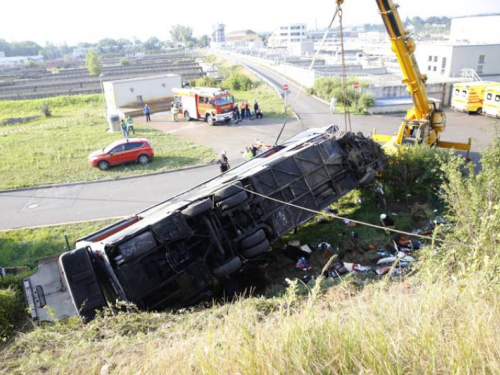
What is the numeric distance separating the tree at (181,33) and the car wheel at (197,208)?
584 feet

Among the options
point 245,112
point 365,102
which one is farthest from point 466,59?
point 245,112

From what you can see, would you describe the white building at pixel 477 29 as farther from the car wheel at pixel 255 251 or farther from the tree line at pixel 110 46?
the tree line at pixel 110 46

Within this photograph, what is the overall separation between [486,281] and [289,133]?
18653 millimetres

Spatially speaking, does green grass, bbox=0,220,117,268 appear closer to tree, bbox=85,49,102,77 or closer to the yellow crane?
the yellow crane

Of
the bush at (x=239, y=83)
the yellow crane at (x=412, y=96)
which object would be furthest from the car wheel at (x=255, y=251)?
the bush at (x=239, y=83)

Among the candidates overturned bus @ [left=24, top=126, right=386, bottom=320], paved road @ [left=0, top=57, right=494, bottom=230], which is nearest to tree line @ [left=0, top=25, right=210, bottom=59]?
paved road @ [left=0, top=57, right=494, bottom=230]

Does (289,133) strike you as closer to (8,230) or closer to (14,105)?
(8,230)

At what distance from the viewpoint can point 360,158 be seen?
1077 cm

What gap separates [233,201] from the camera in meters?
8.03

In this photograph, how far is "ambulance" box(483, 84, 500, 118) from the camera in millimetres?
22328

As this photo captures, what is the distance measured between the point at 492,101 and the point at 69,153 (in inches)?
979

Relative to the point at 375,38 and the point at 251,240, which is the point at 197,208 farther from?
the point at 375,38

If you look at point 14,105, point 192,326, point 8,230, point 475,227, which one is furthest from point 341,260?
point 14,105

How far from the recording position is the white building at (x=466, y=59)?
3216 cm
